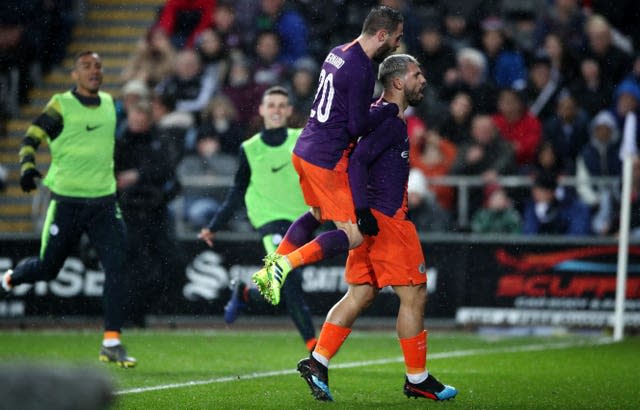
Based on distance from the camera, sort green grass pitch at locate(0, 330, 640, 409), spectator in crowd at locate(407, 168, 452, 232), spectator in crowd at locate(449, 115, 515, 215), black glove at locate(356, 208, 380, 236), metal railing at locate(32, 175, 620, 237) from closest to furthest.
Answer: black glove at locate(356, 208, 380, 236) → green grass pitch at locate(0, 330, 640, 409) → metal railing at locate(32, 175, 620, 237) → spectator in crowd at locate(407, 168, 452, 232) → spectator in crowd at locate(449, 115, 515, 215)

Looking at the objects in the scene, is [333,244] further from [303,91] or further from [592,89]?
[592,89]

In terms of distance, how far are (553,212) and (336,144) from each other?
689 centimetres

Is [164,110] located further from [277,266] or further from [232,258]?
[277,266]

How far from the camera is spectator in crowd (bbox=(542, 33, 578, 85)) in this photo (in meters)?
16.4

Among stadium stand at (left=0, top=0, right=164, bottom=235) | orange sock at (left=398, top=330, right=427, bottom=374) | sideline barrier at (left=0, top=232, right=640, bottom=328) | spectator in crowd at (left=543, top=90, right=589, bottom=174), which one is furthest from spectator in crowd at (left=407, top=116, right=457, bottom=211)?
orange sock at (left=398, top=330, right=427, bottom=374)

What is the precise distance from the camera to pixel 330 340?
24.7 feet

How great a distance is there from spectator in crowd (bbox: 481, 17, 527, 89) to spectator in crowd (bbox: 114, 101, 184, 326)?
18.4ft

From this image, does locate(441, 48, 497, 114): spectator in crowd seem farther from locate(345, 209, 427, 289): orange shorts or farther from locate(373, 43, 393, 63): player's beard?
locate(345, 209, 427, 289): orange shorts

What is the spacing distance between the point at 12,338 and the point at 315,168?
587cm

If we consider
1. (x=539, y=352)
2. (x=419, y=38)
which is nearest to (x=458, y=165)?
(x=419, y=38)

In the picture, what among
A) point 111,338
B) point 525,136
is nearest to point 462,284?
point 525,136

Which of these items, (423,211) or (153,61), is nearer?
(423,211)

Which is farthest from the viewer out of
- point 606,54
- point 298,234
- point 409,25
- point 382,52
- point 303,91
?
point 409,25

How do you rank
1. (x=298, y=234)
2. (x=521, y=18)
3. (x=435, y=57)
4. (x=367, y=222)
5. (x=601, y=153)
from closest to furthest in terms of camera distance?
(x=367, y=222) → (x=298, y=234) → (x=601, y=153) → (x=435, y=57) → (x=521, y=18)
